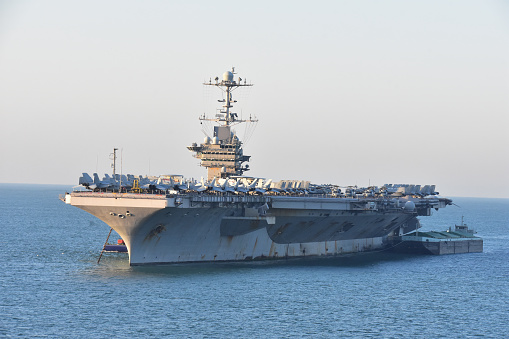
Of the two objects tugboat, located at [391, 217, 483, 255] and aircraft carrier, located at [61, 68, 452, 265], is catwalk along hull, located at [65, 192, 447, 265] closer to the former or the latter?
aircraft carrier, located at [61, 68, 452, 265]

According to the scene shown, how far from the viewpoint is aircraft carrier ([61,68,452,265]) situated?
32.2 metres

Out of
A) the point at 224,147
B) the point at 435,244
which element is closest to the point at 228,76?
the point at 224,147

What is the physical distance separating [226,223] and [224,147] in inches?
431

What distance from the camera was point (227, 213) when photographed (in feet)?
112

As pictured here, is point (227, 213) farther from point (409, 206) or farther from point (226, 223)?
point (409, 206)

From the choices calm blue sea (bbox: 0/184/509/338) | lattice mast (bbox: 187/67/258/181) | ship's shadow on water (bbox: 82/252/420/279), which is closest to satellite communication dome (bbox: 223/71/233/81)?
lattice mast (bbox: 187/67/258/181)

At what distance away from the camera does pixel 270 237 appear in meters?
37.8

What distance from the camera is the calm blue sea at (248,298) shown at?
23609 mm

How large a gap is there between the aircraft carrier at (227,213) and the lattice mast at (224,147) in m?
0.06

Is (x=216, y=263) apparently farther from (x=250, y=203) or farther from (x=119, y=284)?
(x=119, y=284)

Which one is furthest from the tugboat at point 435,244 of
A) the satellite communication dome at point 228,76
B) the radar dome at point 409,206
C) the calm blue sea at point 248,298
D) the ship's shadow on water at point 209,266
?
the satellite communication dome at point 228,76

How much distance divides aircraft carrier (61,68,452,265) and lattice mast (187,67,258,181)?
0.20 feet

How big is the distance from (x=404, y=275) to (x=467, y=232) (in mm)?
19029

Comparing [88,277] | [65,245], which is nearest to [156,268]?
[88,277]
